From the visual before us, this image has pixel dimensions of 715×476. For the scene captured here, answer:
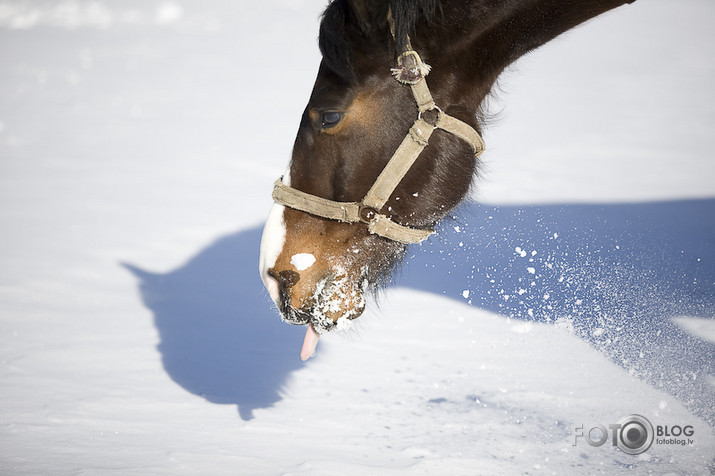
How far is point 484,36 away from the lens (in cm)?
212

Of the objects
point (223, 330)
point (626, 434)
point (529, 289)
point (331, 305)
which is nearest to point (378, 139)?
point (331, 305)

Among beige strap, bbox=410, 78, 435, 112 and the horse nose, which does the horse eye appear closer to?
beige strap, bbox=410, 78, 435, 112

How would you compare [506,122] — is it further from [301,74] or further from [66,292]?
[66,292]

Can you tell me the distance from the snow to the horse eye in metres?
0.83

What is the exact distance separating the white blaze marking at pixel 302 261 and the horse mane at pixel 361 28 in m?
0.58

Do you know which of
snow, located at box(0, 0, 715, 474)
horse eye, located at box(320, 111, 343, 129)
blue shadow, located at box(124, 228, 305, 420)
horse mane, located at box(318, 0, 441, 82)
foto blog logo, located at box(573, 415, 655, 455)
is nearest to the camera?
horse mane, located at box(318, 0, 441, 82)

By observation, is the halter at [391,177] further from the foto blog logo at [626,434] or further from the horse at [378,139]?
the foto blog logo at [626,434]

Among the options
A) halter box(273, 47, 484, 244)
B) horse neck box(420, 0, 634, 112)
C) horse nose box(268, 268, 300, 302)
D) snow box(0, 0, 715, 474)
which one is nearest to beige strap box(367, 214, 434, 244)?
halter box(273, 47, 484, 244)

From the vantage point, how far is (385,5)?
1929 mm

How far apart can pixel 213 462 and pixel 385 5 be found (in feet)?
5.58

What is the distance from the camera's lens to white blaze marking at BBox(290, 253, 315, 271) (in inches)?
82.7

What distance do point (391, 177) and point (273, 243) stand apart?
1.46 feet

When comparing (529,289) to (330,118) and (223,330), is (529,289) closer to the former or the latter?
(223,330)

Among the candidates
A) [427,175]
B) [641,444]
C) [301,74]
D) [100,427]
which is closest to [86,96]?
[301,74]
